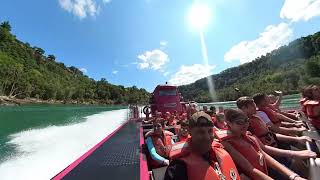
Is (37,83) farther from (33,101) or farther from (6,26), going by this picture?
(6,26)

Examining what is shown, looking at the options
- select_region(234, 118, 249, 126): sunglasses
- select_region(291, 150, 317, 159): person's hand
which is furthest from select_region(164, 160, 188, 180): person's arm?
select_region(291, 150, 317, 159): person's hand

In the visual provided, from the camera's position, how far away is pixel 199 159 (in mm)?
2027

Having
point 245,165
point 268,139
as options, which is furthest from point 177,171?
point 268,139

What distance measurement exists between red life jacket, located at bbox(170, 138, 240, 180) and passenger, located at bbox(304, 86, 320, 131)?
3287 mm

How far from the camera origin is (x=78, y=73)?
19825 centimetres

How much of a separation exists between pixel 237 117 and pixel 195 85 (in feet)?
519

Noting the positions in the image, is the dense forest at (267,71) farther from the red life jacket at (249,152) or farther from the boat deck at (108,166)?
the red life jacket at (249,152)

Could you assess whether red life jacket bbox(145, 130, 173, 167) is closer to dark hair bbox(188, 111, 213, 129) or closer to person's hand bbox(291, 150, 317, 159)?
person's hand bbox(291, 150, 317, 159)

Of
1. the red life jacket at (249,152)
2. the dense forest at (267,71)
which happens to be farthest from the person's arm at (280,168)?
the dense forest at (267,71)

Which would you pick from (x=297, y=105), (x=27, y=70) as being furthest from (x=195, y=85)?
(x=297, y=105)

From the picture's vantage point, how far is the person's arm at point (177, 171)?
6.27 feet

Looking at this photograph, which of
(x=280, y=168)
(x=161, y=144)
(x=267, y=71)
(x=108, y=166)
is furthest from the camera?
(x=267, y=71)

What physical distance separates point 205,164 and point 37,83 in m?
117

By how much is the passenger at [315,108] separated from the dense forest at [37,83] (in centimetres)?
9764
